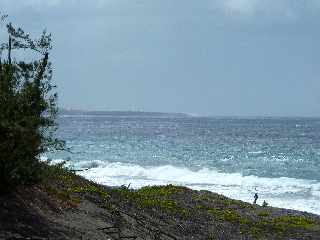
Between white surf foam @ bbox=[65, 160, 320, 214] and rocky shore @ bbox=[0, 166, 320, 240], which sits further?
white surf foam @ bbox=[65, 160, 320, 214]

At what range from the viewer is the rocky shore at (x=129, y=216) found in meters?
11.5

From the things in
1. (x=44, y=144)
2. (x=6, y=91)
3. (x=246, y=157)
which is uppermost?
(x=6, y=91)

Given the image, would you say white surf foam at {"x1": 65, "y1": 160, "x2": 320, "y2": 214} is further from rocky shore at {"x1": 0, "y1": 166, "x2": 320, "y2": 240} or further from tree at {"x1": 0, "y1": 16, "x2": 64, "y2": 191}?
tree at {"x1": 0, "y1": 16, "x2": 64, "y2": 191}

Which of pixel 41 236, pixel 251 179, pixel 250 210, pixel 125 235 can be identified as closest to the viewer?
pixel 41 236

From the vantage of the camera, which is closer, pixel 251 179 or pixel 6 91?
pixel 6 91

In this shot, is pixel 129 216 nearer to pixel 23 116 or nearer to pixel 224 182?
pixel 23 116

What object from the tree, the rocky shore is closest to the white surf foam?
the rocky shore

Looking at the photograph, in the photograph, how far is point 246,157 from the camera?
247ft

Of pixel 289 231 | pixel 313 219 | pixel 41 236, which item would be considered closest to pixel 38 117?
pixel 41 236

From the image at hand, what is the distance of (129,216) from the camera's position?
14688 mm

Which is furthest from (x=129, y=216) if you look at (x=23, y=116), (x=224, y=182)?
(x=224, y=182)

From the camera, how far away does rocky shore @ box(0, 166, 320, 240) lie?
11.5 meters

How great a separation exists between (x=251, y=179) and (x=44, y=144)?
38.3 metres

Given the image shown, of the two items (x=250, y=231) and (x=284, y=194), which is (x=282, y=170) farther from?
(x=250, y=231)
